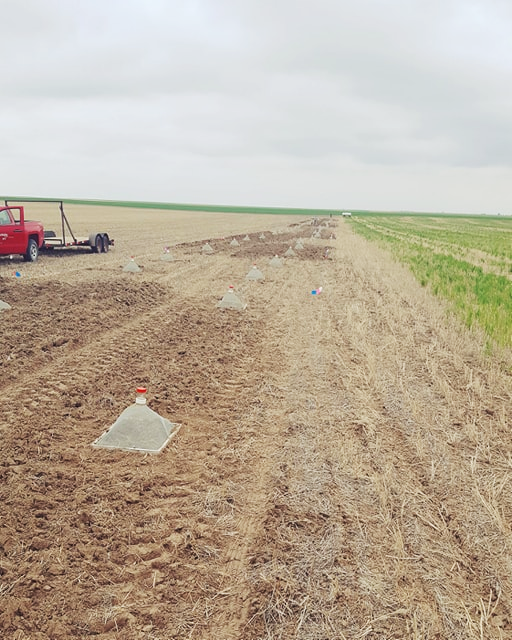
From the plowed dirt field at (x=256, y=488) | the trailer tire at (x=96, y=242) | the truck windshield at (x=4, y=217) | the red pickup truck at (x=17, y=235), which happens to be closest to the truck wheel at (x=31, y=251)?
the red pickup truck at (x=17, y=235)

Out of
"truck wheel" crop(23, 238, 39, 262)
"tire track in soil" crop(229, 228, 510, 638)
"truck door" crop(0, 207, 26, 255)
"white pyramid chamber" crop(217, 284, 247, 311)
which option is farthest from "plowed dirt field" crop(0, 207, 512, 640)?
"truck wheel" crop(23, 238, 39, 262)

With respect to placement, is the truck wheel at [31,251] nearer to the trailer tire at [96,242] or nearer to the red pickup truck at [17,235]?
the red pickup truck at [17,235]

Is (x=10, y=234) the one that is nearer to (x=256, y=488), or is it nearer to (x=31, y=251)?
(x=31, y=251)

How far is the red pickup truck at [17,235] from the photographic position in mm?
15914

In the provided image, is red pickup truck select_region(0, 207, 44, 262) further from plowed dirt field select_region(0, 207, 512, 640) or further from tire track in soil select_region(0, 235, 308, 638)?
tire track in soil select_region(0, 235, 308, 638)

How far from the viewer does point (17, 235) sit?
16156 millimetres

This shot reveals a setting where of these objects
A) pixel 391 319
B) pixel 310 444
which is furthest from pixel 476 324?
pixel 310 444

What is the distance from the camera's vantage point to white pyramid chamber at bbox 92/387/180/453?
4723mm

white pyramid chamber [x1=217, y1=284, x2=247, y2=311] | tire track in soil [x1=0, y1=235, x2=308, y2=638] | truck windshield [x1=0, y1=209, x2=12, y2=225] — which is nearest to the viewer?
tire track in soil [x1=0, y1=235, x2=308, y2=638]

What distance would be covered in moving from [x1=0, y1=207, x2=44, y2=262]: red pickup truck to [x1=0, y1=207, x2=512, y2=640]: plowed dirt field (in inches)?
331

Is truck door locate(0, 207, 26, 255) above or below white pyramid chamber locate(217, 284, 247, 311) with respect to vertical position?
above

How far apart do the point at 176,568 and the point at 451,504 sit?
1997 millimetres

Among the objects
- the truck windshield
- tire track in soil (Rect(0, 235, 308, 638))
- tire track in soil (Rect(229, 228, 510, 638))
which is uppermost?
the truck windshield

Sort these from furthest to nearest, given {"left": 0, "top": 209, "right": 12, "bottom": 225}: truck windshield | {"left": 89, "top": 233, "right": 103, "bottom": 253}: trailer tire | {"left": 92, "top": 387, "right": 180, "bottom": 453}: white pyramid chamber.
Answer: {"left": 89, "top": 233, "right": 103, "bottom": 253}: trailer tire, {"left": 0, "top": 209, "right": 12, "bottom": 225}: truck windshield, {"left": 92, "top": 387, "right": 180, "bottom": 453}: white pyramid chamber
